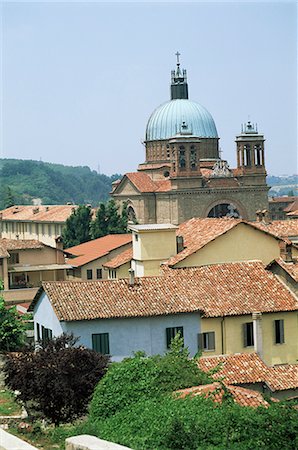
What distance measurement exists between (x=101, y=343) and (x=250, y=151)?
163 feet

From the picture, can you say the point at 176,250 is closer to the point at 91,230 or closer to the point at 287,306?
the point at 287,306

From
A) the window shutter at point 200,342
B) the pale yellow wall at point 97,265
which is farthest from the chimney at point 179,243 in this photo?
the pale yellow wall at point 97,265

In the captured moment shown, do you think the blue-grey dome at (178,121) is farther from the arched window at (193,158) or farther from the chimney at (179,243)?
the chimney at (179,243)

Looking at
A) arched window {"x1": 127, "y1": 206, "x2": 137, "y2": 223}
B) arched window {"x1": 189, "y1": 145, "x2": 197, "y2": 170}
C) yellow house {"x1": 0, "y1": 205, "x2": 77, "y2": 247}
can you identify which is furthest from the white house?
yellow house {"x1": 0, "y1": 205, "x2": 77, "y2": 247}

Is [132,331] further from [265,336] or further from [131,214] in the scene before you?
[131,214]

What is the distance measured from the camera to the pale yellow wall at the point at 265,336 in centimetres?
2384

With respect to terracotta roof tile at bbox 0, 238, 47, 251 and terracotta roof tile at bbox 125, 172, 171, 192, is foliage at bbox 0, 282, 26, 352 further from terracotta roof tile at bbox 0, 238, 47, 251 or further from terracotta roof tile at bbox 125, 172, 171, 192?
terracotta roof tile at bbox 125, 172, 171, 192

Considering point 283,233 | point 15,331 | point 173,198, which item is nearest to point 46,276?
point 283,233

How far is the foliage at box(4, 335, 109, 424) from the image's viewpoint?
16609 millimetres

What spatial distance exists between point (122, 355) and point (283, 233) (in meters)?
16.2

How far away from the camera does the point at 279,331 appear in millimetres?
24344

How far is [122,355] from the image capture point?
22625 millimetres

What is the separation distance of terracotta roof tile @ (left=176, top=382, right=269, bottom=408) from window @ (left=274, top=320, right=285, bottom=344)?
8.16 meters

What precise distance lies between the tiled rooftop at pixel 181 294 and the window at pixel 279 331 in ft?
1.29
